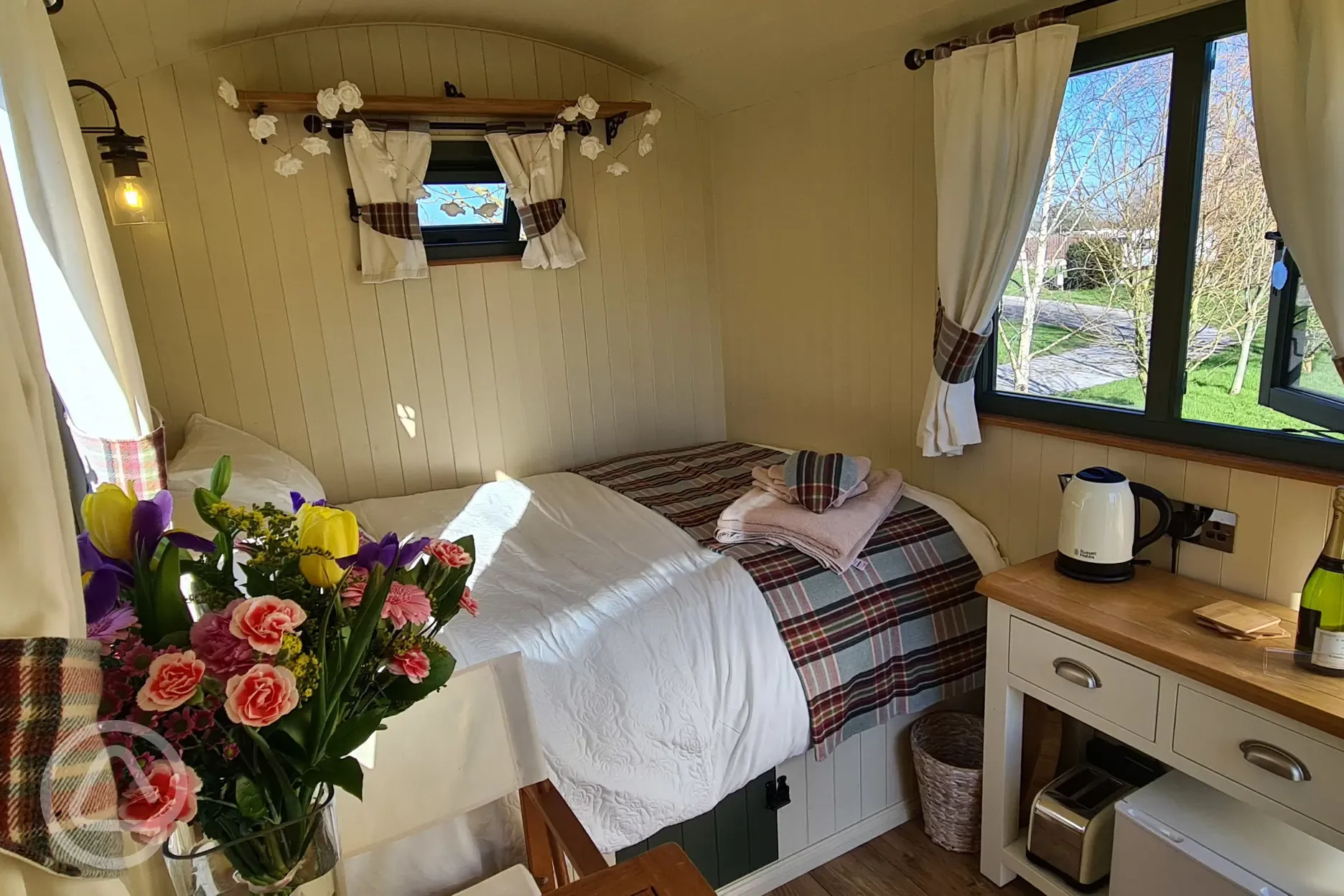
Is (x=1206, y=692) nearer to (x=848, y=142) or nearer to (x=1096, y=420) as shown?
(x=1096, y=420)

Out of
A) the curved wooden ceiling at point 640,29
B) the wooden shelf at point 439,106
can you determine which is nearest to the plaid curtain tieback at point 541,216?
the wooden shelf at point 439,106

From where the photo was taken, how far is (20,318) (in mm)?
595

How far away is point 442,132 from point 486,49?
0.36m

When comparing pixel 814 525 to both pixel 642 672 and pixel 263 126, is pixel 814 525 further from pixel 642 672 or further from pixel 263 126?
pixel 263 126

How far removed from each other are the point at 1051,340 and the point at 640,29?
1.68 m

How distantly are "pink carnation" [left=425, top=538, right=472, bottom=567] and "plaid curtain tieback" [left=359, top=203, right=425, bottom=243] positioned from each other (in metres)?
2.14

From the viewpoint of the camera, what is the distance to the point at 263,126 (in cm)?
238

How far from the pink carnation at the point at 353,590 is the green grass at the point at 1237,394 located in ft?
6.13

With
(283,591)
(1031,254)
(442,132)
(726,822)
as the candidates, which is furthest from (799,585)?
(442,132)

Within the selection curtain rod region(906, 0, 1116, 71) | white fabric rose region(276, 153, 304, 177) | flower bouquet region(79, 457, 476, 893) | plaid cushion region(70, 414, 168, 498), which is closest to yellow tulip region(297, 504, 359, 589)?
flower bouquet region(79, 457, 476, 893)

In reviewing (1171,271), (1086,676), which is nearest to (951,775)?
(1086,676)

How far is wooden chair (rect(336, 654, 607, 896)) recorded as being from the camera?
119 cm

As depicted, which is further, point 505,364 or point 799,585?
point 505,364

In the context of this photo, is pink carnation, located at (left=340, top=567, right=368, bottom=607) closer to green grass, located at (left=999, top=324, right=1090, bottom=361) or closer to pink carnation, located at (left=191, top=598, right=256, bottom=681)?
pink carnation, located at (left=191, top=598, right=256, bottom=681)
